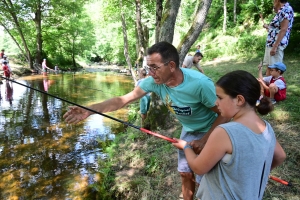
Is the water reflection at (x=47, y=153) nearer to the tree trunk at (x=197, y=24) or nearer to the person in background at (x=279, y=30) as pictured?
the tree trunk at (x=197, y=24)

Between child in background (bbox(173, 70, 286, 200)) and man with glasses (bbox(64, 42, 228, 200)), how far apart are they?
0.64m

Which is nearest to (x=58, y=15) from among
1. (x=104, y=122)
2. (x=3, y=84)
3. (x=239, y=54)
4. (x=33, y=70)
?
(x=33, y=70)

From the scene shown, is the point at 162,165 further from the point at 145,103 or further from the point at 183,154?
the point at 145,103

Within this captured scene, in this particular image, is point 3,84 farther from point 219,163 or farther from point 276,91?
point 219,163

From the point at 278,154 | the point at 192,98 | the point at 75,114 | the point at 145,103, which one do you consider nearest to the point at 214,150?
the point at 278,154

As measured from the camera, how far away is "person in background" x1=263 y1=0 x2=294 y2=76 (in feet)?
14.6

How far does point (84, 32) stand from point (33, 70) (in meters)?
11.0

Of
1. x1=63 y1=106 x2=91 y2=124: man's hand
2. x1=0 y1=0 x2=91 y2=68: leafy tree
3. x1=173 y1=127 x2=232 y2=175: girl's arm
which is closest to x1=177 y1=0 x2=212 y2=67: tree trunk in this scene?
x1=63 y1=106 x2=91 y2=124: man's hand

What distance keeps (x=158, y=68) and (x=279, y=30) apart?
3583 mm

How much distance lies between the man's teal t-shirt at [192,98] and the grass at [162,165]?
1.37m

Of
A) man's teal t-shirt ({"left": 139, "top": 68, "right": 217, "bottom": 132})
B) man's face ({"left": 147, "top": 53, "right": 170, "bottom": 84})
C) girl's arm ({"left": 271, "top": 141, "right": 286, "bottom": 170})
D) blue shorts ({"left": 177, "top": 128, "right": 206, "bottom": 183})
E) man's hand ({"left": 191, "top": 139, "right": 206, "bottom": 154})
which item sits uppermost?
man's face ({"left": 147, "top": 53, "right": 170, "bottom": 84})

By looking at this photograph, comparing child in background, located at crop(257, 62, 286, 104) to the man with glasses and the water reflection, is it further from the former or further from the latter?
the water reflection

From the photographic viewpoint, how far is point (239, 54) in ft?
49.1

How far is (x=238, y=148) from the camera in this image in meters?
1.32
